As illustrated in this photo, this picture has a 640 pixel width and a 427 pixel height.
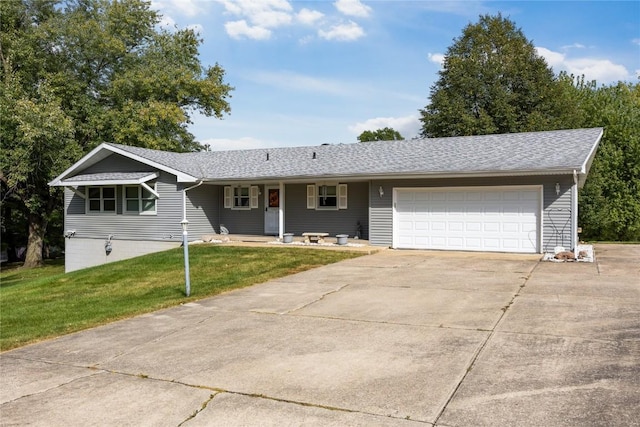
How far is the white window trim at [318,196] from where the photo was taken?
62.6 ft

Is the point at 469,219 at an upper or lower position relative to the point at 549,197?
lower

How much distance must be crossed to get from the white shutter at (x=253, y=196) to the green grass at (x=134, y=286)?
3.42 metres

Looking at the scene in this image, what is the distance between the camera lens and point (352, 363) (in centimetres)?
509

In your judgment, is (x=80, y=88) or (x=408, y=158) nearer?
(x=408, y=158)

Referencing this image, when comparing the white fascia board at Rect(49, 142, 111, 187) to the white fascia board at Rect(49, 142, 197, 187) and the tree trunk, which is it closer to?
the white fascia board at Rect(49, 142, 197, 187)

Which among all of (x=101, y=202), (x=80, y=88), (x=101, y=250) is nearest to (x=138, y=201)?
(x=101, y=202)

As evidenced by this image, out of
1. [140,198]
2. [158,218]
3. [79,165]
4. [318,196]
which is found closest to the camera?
[318,196]

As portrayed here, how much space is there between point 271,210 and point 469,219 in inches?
320

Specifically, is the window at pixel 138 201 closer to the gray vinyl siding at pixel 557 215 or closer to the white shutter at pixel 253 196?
the white shutter at pixel 253 196

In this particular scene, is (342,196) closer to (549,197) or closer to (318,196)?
(318,196)

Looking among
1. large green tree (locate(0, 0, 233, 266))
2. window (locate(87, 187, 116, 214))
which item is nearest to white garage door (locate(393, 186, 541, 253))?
window (locate(87, 187, 116, 214))

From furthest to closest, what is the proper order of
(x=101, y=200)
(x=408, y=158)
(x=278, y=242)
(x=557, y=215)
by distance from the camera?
(x=101, y=200) < (x=278, y=242) < (x=408, y=158) < (x=557, y=215)

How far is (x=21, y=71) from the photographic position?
2542 centimetres

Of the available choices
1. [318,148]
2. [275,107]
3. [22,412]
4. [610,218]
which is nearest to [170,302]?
[22,412]
